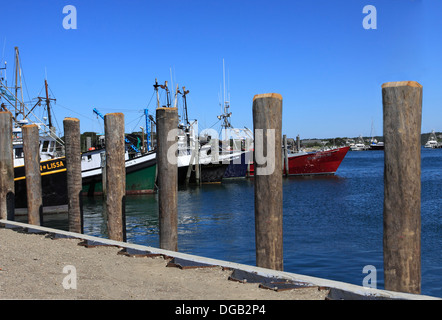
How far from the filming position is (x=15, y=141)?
79.5ft

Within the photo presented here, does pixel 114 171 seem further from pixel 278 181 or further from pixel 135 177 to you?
pixel 135 177

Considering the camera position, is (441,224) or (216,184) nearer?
(441,224)

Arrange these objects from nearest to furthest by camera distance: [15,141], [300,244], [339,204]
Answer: [300,244]
[15,141]
[339,204]

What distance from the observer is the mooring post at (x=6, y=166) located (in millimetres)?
11359

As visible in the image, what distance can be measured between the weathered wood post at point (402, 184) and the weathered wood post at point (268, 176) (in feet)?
4.44

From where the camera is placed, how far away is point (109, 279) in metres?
5.61

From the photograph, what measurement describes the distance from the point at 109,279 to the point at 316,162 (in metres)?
44.5

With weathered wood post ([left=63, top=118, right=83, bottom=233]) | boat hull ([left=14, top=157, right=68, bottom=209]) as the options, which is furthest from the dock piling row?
boat hull ([left=14, top=157, right=68, bottom=209])

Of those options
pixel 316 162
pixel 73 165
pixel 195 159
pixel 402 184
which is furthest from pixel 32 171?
pixel 316 162

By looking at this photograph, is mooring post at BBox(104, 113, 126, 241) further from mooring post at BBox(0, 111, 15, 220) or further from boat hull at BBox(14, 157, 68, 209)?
boat hull at BBox(14, 157, 68, 209)

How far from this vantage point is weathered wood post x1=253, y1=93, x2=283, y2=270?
581 cm
